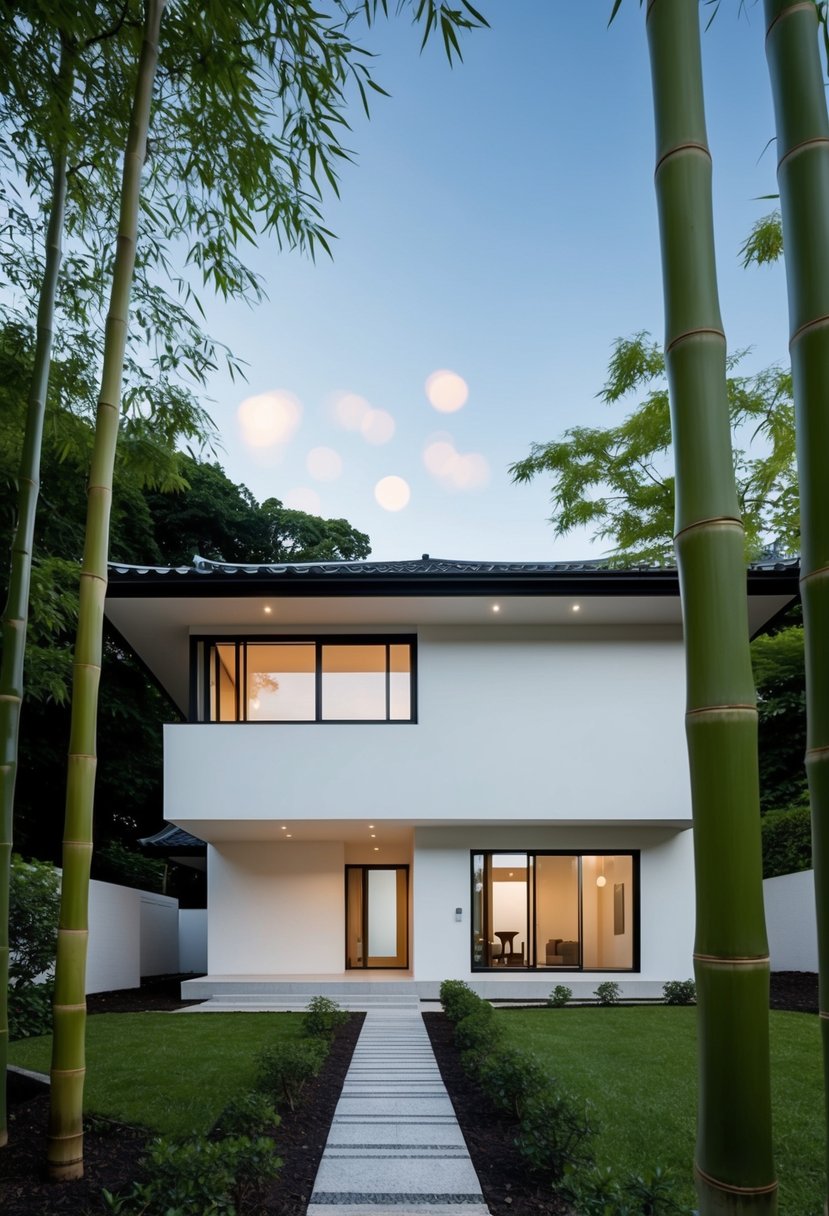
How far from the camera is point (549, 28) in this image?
4676 mm

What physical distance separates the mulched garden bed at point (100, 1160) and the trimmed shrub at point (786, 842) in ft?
30.7

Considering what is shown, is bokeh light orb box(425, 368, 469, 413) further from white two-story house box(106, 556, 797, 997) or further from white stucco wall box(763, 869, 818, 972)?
white stucco wall box(763, 869, 818, 972)

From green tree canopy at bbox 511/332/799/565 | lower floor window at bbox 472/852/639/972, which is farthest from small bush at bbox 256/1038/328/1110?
green tree canopy at bbox 511/332/799/565

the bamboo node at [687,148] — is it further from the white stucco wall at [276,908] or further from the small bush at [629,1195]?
the white stucco wall at [276,908]

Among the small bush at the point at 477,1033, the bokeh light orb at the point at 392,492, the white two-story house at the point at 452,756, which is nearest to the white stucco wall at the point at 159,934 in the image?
the white two-story house at the point at 452,756

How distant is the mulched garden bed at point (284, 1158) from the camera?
11.8 ft

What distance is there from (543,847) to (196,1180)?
10.7 m

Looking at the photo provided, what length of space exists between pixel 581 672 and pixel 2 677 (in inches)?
392

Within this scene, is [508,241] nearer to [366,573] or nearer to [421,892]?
[366,573]

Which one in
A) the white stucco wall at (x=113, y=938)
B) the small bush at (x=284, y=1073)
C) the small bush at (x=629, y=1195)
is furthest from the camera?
the white stucco wall at (x=113, y=938)

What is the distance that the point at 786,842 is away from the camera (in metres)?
14.0

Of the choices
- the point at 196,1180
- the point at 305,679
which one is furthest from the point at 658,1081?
the point at 305,679

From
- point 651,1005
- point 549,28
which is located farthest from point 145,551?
point 549,28

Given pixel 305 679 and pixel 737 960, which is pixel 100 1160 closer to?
pixel 737 960
